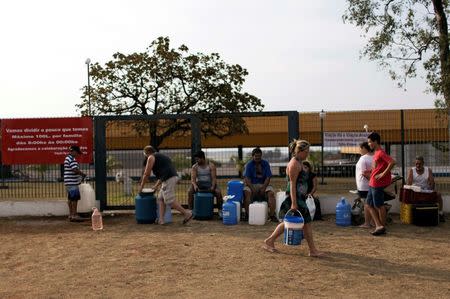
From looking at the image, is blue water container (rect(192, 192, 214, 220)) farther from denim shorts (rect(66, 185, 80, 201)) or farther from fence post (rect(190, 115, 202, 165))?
denim shorts (rect(66, 185, 80, 201))

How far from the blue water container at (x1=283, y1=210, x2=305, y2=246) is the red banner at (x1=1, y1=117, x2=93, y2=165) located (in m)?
6.35

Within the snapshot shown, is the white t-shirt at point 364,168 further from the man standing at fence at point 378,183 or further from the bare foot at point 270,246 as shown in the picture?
the bare foot at point 270,246

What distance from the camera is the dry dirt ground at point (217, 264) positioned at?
6164mm

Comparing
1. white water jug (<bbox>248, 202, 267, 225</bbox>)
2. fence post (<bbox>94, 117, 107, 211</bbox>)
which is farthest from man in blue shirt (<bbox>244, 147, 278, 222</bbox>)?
fence post (<bbox>94, 117, 107, 211</bbox>)

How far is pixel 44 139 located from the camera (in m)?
12.7

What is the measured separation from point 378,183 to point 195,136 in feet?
15.0

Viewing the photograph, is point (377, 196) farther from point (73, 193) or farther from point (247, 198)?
point (73, 193)

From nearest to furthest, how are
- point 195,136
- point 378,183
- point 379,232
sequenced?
point 378,183 < point 379,232 < point 195,136

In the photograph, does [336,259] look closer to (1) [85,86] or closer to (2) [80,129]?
Result: (2) [80,129]

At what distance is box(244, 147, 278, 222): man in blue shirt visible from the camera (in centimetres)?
1120

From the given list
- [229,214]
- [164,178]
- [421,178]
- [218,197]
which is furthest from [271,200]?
[421,178]

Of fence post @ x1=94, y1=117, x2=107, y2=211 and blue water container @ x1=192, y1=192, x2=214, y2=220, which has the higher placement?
fence post @ x1=94, y1=117, x2=107, y2=211

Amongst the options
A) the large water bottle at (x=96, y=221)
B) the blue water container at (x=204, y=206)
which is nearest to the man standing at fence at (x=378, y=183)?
the blue water container at (x=204, y=206)

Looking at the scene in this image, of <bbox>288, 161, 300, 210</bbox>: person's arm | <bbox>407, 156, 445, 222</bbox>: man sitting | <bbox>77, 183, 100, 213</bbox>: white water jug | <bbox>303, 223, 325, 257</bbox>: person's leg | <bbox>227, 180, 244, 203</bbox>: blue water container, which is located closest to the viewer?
<bbox>288, 161, 300, 210</bbox>: person's arm
